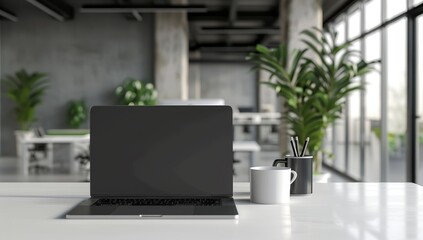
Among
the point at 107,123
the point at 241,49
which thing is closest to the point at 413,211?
the point at 107,123

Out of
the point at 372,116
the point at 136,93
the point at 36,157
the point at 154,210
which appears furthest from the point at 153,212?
the point at 136,93

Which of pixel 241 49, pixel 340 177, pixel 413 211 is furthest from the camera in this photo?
pixel 241 49

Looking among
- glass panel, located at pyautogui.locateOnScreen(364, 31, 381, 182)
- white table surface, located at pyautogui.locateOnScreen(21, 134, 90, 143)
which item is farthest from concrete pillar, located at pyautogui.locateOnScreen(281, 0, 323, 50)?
white table surface, located at pyautogui.locateOnScreen(21, 134, 90, 143)

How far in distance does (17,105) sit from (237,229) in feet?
38.9

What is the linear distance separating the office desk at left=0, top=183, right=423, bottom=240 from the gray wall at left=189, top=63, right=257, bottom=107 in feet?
67.7

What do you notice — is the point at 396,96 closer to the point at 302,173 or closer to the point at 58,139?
the point at 58,139

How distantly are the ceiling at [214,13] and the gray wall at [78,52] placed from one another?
0.29 m

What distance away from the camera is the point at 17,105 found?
40.2 ft

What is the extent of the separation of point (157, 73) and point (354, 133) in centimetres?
426

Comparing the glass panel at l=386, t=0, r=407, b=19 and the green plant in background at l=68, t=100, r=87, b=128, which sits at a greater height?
the glass panel at l=386, t=0, r=407, b=19

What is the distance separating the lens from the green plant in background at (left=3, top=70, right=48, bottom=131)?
38.4 ft

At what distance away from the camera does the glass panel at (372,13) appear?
7.57 meters

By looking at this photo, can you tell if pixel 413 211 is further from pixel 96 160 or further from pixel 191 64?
pixel 191 64

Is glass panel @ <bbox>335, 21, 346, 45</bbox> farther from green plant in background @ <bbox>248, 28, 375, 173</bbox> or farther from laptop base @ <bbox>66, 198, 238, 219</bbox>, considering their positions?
laptop base @ <bbox>66, 198, 238, 219</bbox>
